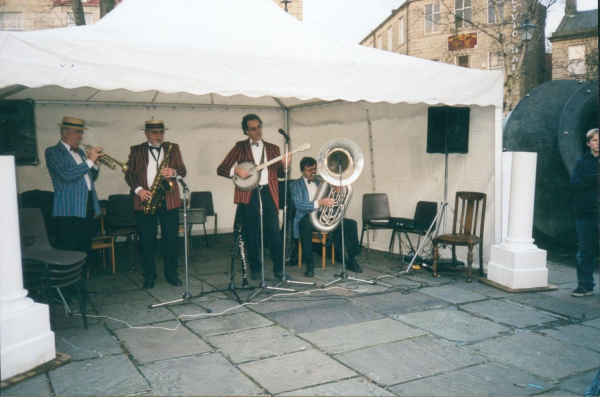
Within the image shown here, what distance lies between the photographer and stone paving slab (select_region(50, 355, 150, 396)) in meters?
3.13

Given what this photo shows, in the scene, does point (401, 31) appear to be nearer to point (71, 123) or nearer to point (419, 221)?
point (419, 221)

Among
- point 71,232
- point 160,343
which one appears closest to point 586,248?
point 160,343

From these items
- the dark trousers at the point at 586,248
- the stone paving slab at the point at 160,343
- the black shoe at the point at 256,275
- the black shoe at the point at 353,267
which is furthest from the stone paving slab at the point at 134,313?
the dark trousers at the point at 586,248

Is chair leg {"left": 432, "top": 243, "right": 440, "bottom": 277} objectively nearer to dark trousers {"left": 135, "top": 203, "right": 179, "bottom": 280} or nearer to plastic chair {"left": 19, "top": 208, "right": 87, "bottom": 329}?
dark trousers {"left": 135, "top": 203, "right": 179, "bottom": 280}

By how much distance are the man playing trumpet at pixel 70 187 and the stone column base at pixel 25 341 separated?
171 centimetres

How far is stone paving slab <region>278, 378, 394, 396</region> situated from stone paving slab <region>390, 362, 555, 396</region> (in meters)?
0.12

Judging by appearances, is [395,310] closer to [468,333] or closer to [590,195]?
[468,333]

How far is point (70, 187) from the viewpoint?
16.9 ft

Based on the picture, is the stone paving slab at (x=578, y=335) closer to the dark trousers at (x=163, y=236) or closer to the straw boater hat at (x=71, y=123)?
the dark trousers at (x=163, y=236)

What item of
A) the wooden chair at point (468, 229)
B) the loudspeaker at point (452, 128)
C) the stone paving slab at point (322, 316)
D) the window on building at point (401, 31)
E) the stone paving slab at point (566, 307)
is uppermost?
the window on building at point (401, 31)

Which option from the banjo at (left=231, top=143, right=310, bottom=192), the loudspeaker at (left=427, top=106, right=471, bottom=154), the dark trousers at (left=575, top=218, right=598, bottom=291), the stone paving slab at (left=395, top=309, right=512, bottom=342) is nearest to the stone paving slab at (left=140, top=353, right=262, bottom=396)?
the stone paving slab at (left=395, top=309, right=512, bottom=342)

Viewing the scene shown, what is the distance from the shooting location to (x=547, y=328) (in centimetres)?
430

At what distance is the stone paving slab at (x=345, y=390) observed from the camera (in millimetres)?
3104

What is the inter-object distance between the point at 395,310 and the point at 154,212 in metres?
2.72
